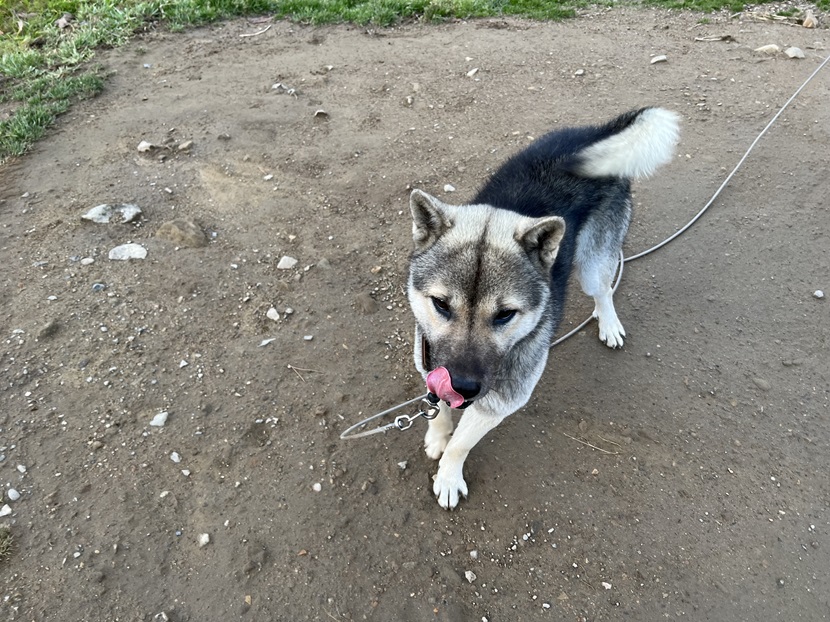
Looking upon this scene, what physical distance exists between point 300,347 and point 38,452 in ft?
6.22

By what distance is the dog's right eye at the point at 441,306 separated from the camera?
2.68 m

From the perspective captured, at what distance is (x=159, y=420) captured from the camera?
12.1 feet

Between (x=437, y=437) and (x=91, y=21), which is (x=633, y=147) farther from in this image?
(x=91, y=21)

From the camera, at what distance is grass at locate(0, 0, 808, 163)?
20.9 feet

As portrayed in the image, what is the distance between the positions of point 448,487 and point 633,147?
8.53ft

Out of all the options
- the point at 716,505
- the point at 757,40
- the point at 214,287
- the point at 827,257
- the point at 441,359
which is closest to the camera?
the point at 441,359

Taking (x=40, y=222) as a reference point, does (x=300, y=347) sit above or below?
below

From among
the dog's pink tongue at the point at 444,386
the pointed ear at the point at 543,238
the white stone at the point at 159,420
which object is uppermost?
the pointed ear at the point at 543,238

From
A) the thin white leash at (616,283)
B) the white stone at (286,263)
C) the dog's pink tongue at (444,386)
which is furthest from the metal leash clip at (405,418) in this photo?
the white stone at (286,263)

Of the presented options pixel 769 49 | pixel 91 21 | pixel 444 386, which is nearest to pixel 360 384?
pixel 444 386

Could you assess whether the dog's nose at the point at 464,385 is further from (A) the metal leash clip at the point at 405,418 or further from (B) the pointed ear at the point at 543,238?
(B) the pointed ear at the point at 543,238

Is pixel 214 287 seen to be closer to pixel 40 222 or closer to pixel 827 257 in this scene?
pixel 40 222

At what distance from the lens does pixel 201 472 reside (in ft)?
11.4

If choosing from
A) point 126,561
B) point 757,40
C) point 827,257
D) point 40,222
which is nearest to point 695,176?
point 827,257
